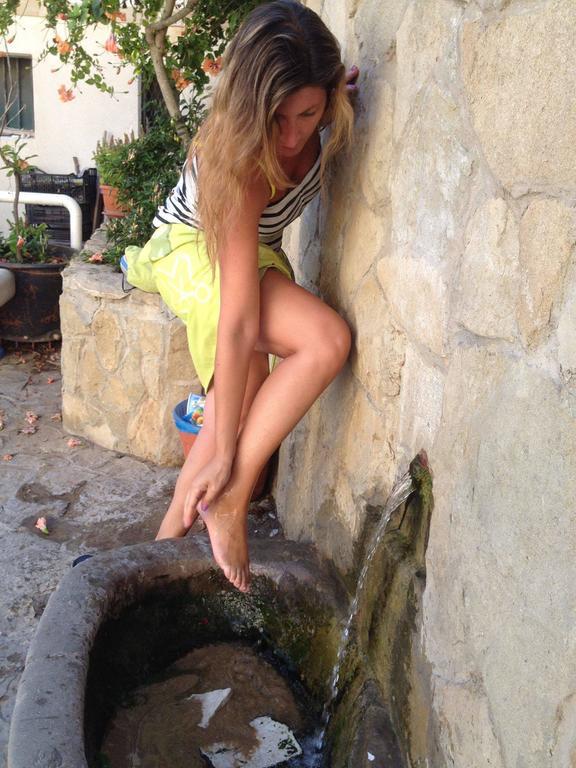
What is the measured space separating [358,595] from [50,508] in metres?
1.68

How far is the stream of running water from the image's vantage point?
65.5 inches

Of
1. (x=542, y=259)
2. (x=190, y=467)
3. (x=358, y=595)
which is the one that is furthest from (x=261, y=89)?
(x=358, y=595)

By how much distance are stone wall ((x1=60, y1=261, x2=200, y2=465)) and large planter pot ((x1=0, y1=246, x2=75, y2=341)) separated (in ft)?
4.11

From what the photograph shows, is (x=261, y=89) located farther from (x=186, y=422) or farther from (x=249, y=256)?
(x=186, y=422)

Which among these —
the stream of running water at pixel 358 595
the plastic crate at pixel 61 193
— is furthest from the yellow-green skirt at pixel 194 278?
the plastic crate at pixel 61 193

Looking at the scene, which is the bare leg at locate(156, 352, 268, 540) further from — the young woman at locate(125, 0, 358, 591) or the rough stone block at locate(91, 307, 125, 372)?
the rough stone block at locate(91, 307, 125, 372)

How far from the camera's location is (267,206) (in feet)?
6.93

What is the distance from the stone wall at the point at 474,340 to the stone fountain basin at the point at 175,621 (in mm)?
134

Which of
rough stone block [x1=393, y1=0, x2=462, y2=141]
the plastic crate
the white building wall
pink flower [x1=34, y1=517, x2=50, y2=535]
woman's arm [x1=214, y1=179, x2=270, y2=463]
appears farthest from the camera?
the white building wall

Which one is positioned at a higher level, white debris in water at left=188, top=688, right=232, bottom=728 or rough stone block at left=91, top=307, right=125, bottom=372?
rough stone block at left=91, top=307, right=125, bottom=372

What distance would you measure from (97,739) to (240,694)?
0.40 metres

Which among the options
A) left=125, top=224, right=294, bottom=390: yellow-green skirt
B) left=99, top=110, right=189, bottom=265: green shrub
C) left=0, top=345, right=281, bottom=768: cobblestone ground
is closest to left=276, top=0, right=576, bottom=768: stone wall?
left=125, top=224, right=294, bottom=390: yellow-green skirt

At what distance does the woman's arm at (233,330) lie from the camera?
1.91 m

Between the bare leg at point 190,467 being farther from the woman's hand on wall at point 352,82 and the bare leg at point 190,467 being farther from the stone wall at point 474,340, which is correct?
the woman's hand on wall at point 352,82
